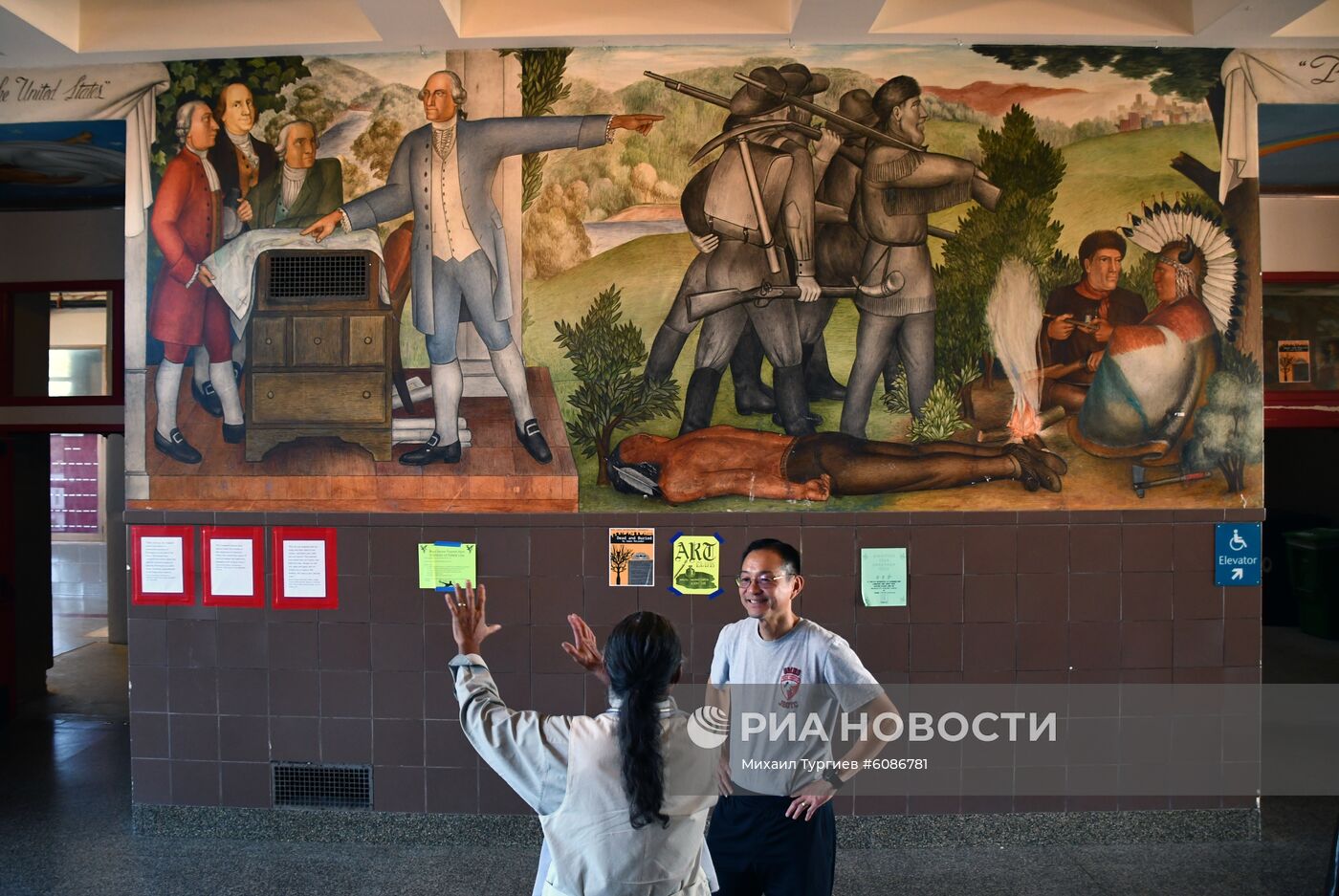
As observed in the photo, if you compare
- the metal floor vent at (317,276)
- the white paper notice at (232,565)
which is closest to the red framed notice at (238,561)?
the white paper notice at (232,565)

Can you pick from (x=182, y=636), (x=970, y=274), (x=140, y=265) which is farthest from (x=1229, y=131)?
(x=182, y=636)

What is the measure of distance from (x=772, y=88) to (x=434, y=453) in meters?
2.33

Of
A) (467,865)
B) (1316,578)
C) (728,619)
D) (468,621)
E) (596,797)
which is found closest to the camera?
(596,797)

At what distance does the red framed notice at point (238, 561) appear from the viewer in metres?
4.41

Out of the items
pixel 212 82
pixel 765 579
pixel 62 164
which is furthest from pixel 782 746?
pixel 62 164

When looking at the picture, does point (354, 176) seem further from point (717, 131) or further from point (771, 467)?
point (771, 467)

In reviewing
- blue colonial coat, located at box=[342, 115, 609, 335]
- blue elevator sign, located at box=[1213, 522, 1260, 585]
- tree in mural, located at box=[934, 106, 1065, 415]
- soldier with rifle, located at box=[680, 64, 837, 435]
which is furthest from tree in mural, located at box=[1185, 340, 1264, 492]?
blue colonial coat, located at box=[342, 115, 609, 335]

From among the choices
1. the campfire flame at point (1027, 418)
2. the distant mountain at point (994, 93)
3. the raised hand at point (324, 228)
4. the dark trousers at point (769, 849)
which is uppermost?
the distant mountain at point (994, 93)

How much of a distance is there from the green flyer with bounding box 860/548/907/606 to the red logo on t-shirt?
5.09 ft

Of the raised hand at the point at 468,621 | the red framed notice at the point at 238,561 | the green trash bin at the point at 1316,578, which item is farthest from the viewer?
the green trash bin at the point at 1316,578

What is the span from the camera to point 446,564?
4340mm

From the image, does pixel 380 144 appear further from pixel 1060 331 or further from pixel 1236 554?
pixel 1236 554

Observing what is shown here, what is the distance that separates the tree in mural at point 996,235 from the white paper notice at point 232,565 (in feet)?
11.1

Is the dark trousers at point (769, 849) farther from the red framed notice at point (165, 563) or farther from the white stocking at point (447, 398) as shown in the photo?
the red framed notice at point (165, 563)
